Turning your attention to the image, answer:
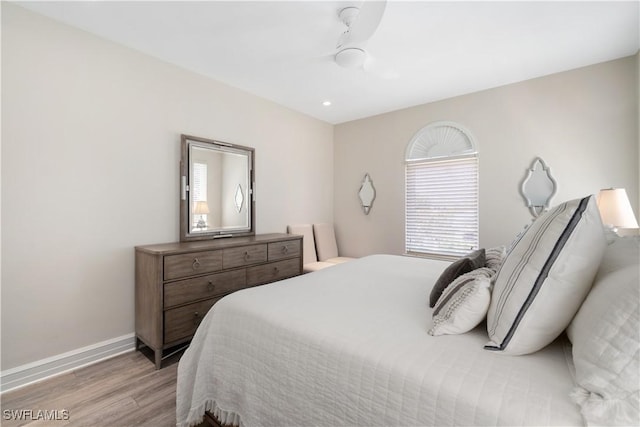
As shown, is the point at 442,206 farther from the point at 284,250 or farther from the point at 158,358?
the point at 158,358

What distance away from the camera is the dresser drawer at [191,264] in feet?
7.13

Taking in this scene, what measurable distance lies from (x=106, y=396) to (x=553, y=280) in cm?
249

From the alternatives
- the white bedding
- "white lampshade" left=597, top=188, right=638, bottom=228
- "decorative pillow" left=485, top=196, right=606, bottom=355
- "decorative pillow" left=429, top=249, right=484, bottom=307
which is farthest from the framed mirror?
"white lampshade" left=597, top=188, right=638, bottom=228

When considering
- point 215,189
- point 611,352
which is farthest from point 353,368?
point 215,189

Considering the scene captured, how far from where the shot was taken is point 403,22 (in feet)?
6.62

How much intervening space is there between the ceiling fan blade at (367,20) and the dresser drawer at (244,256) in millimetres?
1949

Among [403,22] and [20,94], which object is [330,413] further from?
[20,94]

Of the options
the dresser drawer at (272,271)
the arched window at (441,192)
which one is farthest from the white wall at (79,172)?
the arched window at (441,192)

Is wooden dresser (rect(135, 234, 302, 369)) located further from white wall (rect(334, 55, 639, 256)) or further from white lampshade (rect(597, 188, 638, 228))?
white lampshade (rect(597, 188, 638, 228))

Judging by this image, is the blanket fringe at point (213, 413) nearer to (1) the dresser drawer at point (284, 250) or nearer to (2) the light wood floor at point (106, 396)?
(2) the light wood floor at point (106, 396)

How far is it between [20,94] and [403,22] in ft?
8.81

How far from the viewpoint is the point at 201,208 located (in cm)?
284

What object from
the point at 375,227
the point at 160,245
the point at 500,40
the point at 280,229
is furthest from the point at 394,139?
the point at 160,245

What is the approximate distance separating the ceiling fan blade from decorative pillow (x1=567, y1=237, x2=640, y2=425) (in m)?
1.44
